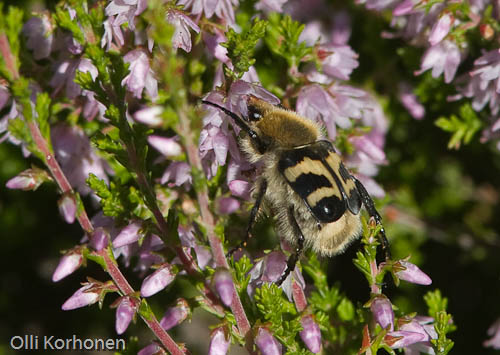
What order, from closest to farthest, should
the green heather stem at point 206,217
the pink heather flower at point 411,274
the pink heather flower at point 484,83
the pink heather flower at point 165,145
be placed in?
the green heather stem at point 206,217 → the pink heather flower at point 165,145 → the pink heather flower at point 411,274 → the pink heather flower at point 484,83

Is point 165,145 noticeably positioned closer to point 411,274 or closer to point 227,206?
point 227,206

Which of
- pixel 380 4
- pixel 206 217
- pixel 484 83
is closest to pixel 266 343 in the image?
pixel 206 217

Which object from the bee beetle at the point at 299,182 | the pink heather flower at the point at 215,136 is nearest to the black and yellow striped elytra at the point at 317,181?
the bee beetle at the point at 299,182

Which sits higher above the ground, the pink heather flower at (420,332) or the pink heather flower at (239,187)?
the pink heather flower at (239,187)

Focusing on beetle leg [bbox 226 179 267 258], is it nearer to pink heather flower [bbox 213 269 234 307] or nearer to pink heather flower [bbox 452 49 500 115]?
pink heather flower [bbox 213 269 234 307]

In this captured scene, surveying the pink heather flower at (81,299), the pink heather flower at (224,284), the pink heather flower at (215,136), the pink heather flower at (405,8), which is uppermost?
the pink heather flower at (405,8)

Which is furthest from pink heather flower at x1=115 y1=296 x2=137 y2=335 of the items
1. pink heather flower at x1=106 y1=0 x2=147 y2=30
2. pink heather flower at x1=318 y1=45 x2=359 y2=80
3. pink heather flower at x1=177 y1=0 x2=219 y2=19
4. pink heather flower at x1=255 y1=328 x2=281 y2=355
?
pink heather flower at x1=318 y1=45 x2=359 y2=80

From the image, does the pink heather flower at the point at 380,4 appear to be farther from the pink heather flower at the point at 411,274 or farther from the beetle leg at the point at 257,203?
the pink heather flower at the point at 411,274
